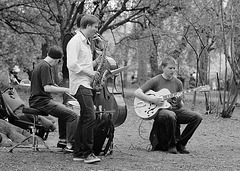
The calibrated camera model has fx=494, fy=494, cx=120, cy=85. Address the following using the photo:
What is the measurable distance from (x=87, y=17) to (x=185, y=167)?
2181 millimetres

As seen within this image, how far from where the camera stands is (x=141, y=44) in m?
21.6

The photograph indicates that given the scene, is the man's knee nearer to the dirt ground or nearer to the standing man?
the dirt ground

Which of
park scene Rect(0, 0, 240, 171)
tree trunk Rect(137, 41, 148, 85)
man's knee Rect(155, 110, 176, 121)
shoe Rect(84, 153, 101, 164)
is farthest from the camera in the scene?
tree trunk Rect(137, 41, 148, 85)

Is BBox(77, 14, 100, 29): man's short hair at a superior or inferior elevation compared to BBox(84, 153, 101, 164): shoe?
superior

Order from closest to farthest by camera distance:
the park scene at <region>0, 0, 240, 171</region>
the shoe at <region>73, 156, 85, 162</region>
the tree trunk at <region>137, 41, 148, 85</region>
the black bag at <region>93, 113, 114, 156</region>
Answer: the shoe at <region>73, 156, 85, 162</region> < the park scene at <region>0, 0, 240, 171</region> < the black bag at <region>93, 113, 114, 156</region> < the tree trunk at <region>137, 41, 148, 85</region>

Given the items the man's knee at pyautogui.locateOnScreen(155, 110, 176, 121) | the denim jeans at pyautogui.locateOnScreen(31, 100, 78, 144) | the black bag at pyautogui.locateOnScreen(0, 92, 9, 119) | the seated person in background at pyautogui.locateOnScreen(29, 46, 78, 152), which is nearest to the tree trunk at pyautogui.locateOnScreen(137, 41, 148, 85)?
the black bag at pyautogui.locateOnScreen(0, 92, 9, 119)

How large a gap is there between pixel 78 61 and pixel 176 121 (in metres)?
2.14

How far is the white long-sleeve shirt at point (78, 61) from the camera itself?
5887 millimetres

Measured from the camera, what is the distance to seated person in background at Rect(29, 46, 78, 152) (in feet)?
21.1

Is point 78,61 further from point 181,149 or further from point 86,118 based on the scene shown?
point 181,149

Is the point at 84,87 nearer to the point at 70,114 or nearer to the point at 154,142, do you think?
Result: the point at 70,114

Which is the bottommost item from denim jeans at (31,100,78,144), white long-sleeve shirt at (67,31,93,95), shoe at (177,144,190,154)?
shoe at (177,144,190,154)

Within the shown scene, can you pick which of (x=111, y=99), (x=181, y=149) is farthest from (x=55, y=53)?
(x=181, y=149)

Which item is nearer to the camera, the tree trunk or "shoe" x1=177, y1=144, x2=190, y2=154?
"shoe" x1=177, y1=144, x2=190, y2=154
